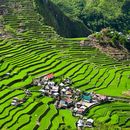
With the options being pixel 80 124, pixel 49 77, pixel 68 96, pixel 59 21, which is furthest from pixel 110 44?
pixel 80 124

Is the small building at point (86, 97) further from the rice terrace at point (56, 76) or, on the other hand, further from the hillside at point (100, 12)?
the hillside at point (100, 12)

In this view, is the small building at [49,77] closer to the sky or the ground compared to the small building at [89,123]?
closer to the sky

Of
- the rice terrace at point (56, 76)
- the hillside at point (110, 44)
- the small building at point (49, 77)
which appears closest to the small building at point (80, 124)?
the rice terrace at point (56, 76)

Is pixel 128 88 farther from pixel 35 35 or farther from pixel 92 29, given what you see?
pixel 92 29

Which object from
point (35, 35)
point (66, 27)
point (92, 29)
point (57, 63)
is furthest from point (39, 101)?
point (92, 29)

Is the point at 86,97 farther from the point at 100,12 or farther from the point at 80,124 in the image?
the point at 100,12

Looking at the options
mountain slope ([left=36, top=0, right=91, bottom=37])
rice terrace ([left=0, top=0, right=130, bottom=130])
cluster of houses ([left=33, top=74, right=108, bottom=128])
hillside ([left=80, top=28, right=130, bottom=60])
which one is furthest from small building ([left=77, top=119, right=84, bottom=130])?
mountain slope ([left=36, top=0, right=91, bottom=37])

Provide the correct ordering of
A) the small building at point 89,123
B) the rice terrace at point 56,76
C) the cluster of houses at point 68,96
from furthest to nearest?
1. the cluster of houses at point 68,96
2. the rice terrace at point 56,76
3. the small building at point 89,123
